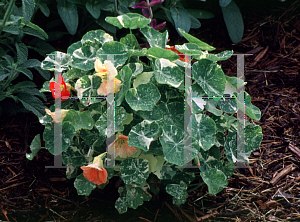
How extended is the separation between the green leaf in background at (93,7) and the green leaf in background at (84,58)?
66 centimetres

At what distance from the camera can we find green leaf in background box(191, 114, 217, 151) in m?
1.17

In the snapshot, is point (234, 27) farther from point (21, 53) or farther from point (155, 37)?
point (21, 53)

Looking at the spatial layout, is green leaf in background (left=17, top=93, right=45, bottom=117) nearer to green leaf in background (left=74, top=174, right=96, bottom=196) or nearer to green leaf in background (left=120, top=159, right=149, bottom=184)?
green leaf in background (left=74, top=174, right=96, bottom=196)

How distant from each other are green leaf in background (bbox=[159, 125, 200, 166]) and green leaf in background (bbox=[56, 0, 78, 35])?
0.99 m

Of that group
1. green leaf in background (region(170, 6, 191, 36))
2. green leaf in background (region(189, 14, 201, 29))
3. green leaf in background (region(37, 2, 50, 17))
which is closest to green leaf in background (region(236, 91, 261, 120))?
green leaf in background (region(170, 6, 191, 36))

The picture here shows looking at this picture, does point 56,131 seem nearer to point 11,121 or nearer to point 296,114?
point 11,121

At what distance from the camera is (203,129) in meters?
1.19

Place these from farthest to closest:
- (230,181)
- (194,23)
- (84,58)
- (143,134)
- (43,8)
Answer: (194,23), (43,8), (230,181), (84,58), (143,134)

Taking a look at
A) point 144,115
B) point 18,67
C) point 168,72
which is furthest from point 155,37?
point 18,67

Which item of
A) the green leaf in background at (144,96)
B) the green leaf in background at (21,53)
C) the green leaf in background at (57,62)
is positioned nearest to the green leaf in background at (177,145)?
the green leaf in background at (144,96)

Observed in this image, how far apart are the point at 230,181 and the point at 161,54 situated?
76cm

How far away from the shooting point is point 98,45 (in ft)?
4.25

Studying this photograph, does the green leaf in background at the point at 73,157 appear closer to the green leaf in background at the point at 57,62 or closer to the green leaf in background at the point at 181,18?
the green leaf in background at the point at 57,62

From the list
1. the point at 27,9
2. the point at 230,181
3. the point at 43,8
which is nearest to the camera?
the point at 27,9
